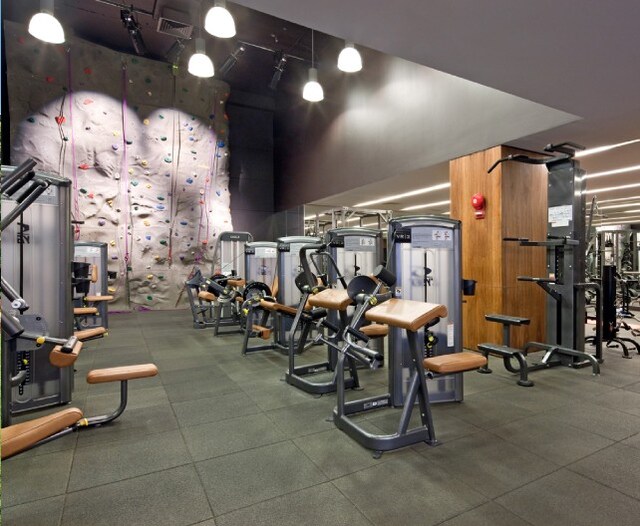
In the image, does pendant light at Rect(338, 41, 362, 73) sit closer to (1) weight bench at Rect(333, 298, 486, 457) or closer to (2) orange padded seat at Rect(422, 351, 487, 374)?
(1) weight bench at Rect(333, 298, 486, 457)

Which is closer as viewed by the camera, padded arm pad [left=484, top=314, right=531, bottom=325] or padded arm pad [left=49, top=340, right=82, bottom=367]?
padded arm pad [left=49, top=340, right=82, bottom=367]

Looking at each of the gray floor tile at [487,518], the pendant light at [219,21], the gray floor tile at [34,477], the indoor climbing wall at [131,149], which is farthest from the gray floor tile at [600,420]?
the indoor climbing wall at [131,149]

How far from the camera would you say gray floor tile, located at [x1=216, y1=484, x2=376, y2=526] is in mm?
1885

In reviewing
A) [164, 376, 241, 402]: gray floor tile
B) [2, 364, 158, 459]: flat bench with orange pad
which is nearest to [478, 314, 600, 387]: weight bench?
[164, 376, 241, 402]: gray floor tile

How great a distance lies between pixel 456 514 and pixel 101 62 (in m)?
10.6

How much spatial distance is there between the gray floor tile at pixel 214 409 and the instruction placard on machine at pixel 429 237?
1999 mm

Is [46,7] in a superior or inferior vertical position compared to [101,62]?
inferior

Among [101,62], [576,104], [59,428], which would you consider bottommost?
[59,428]

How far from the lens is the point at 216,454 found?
8.27 feet

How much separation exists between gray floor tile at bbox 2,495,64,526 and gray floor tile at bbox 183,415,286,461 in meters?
0.75

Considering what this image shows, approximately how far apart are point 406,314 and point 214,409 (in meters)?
1.91

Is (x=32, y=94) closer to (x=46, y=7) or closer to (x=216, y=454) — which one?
(x=46, y=7)

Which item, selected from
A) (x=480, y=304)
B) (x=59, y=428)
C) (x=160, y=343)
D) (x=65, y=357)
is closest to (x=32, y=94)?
(x=160, y=343)

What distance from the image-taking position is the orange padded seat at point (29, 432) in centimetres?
159
